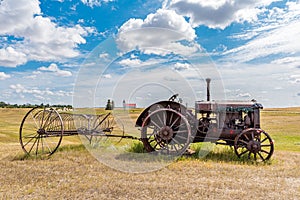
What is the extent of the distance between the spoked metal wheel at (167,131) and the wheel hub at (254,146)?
7.32 feet

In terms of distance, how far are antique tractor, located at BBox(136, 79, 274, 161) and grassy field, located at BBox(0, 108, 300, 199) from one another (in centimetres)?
75

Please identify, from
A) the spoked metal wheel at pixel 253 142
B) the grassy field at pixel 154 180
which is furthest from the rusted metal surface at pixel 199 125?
the grassy field at pixel 154 180

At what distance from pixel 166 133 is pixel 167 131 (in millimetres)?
81

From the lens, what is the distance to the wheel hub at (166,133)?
31.8 ft

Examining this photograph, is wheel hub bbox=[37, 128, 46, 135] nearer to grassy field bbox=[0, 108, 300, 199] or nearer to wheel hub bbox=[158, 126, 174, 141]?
grassy field bbox=[0, 108, 300, 199]

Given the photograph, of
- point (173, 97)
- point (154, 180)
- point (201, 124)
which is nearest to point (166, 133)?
point (173, 97)

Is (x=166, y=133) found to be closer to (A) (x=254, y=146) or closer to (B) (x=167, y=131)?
(B) (x=167, y=131)

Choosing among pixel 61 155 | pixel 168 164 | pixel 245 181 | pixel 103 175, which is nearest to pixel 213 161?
pixel 168 164

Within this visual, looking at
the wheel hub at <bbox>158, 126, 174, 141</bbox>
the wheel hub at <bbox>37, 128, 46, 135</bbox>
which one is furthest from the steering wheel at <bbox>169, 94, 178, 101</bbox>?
the wheel hub at <bbox>37, 128, 46, 135</bbox>

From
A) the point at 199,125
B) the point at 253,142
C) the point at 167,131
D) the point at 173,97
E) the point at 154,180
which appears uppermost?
the point at 173,97

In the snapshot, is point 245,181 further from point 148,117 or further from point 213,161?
point 148,117

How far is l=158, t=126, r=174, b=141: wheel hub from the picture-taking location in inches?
382

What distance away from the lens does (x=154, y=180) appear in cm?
728

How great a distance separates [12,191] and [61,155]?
154 inches
